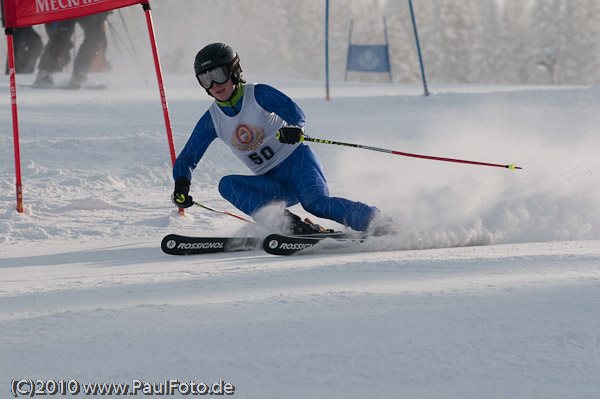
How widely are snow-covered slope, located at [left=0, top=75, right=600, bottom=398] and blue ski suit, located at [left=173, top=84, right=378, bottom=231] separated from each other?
315mm

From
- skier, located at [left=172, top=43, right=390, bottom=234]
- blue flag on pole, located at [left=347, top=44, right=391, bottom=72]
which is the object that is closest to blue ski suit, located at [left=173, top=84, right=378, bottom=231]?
skier, located at [left=172, top=43, right=390, bottom=234]

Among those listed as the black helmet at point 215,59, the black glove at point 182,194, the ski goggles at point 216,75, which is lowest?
the black glove at point 182,194

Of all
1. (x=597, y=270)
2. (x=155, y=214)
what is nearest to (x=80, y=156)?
(x=155, y=214)

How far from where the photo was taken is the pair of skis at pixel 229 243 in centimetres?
383

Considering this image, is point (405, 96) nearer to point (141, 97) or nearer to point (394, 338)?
point (141, 97)

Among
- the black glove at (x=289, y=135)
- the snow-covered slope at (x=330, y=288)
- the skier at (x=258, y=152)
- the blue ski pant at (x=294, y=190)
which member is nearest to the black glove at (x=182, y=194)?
the skier at (x=258, y=152)

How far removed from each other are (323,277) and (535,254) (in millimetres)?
1033

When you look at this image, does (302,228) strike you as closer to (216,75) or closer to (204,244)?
(204,244)

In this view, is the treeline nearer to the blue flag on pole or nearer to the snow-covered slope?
the blue flag on pole

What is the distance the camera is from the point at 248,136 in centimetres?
444

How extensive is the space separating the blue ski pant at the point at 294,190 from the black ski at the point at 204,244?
281mm

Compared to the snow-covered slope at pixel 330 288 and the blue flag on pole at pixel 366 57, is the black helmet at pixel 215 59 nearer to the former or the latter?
the snow-covered slope at pixel 330 288

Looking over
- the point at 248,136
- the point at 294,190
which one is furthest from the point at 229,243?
the point at 248,136

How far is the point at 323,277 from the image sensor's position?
2.73 meters
